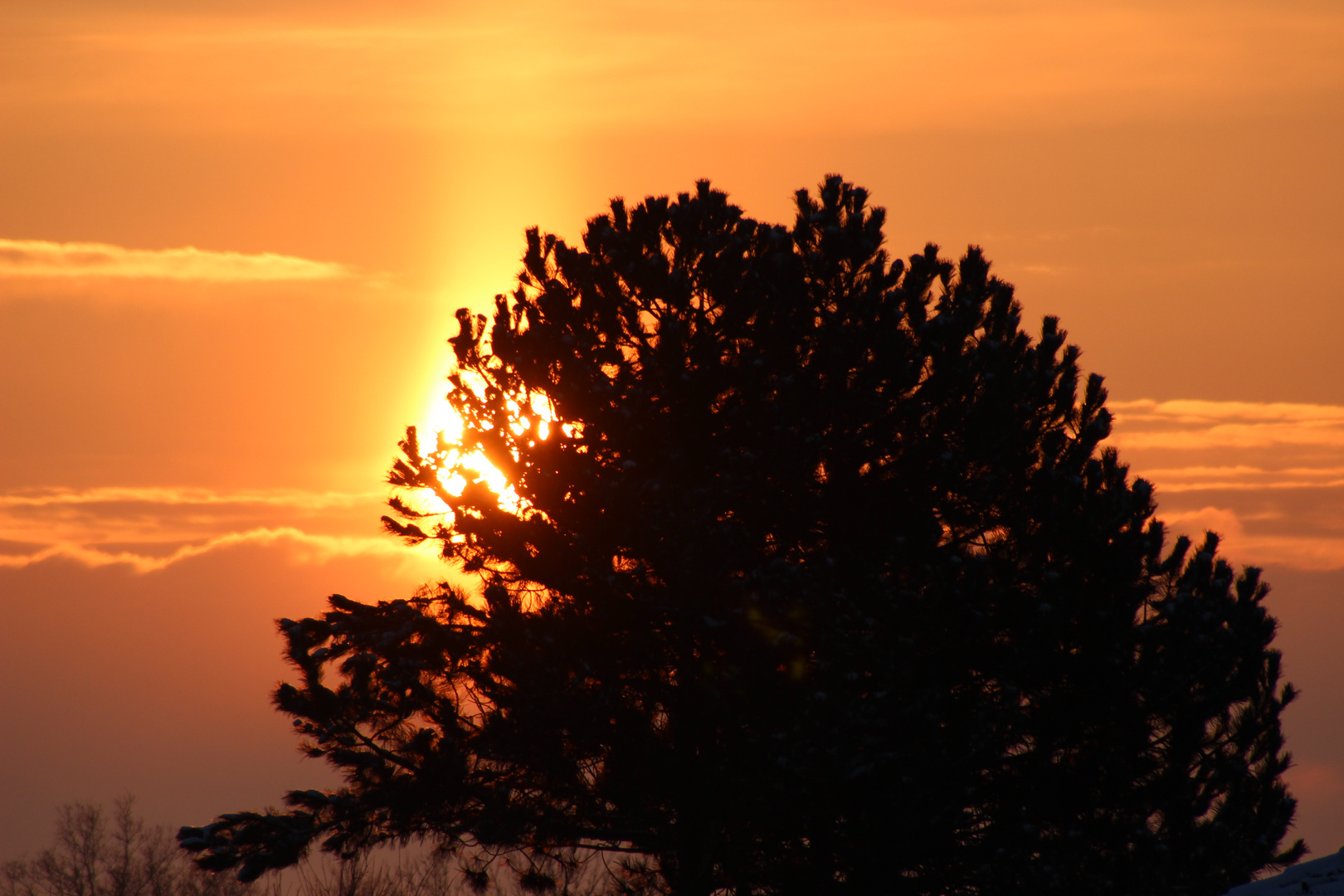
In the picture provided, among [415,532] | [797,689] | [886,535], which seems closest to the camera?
[797,689]

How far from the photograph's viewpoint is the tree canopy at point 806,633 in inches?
599

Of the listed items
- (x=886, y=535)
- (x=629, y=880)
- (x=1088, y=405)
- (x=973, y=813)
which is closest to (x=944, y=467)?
(x=886, y=535)

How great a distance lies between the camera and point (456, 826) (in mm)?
16453

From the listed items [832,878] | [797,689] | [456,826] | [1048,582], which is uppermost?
[1048,582]

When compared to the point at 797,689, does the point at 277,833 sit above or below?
below

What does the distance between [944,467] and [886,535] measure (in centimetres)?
115

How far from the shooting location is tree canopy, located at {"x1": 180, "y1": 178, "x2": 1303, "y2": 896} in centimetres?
1523

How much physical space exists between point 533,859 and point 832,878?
3.89m

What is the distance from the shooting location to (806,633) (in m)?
15.3

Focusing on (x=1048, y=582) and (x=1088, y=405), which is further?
(x=1088, y=405)

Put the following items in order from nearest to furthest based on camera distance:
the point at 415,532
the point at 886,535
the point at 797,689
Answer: the point at 797,689
the point at 886,535
the point at 415,532

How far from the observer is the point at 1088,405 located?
56.6ft

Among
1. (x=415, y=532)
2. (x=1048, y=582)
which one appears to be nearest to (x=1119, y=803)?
(x=1048, y=582)

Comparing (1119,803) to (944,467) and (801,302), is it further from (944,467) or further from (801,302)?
(801,302)
